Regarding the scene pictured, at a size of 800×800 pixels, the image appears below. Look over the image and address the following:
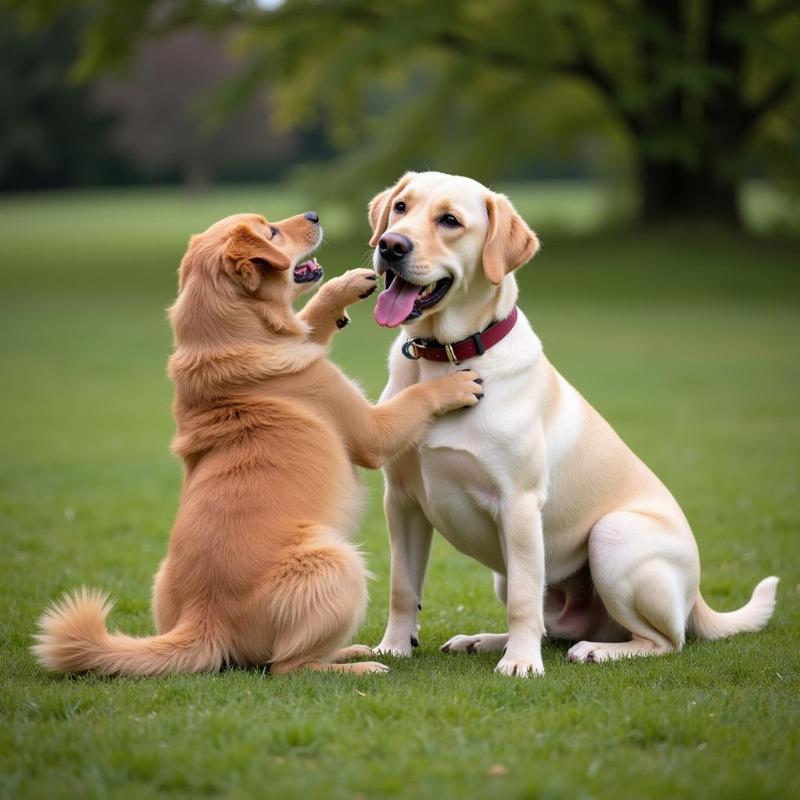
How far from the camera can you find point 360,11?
28578 millimetres

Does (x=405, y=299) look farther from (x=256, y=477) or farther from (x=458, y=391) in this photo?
(x=256, y=477)

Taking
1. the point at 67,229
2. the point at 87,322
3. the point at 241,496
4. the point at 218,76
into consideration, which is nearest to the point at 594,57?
the point at 87,322

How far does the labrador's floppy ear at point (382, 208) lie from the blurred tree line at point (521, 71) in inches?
786

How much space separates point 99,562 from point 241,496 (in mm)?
3206

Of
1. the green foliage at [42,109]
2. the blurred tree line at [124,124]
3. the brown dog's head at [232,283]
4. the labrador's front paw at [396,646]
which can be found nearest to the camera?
the brown dog's head at [232,283]

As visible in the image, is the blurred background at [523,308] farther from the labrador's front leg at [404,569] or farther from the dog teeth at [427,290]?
the dog teeth at [427,290]

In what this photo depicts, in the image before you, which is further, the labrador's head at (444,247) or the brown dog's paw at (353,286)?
the brown dog's paw at (353,286)

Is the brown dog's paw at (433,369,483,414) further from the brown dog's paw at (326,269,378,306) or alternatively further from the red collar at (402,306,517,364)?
the brown dog's paw at (326,269,378,306)

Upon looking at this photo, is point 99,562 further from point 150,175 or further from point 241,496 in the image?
point 150,175

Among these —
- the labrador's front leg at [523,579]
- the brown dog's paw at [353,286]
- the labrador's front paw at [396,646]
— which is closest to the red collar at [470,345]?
the brown dog's paw at [353,286]

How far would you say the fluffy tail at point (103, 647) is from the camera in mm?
4883

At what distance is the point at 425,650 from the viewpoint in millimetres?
5930

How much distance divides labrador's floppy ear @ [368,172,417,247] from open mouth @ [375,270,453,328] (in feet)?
1.31

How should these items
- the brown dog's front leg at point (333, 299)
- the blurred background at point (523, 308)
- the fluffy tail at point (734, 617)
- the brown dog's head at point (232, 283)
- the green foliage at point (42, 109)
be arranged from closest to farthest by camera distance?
the blurred background at point (523, 308)
the brown dog's head at point (232, 283)
the brown dog's front leg at point (333, 299)
the fluffy tail at point (734, 617)
the green foliage at point (42, 109)
